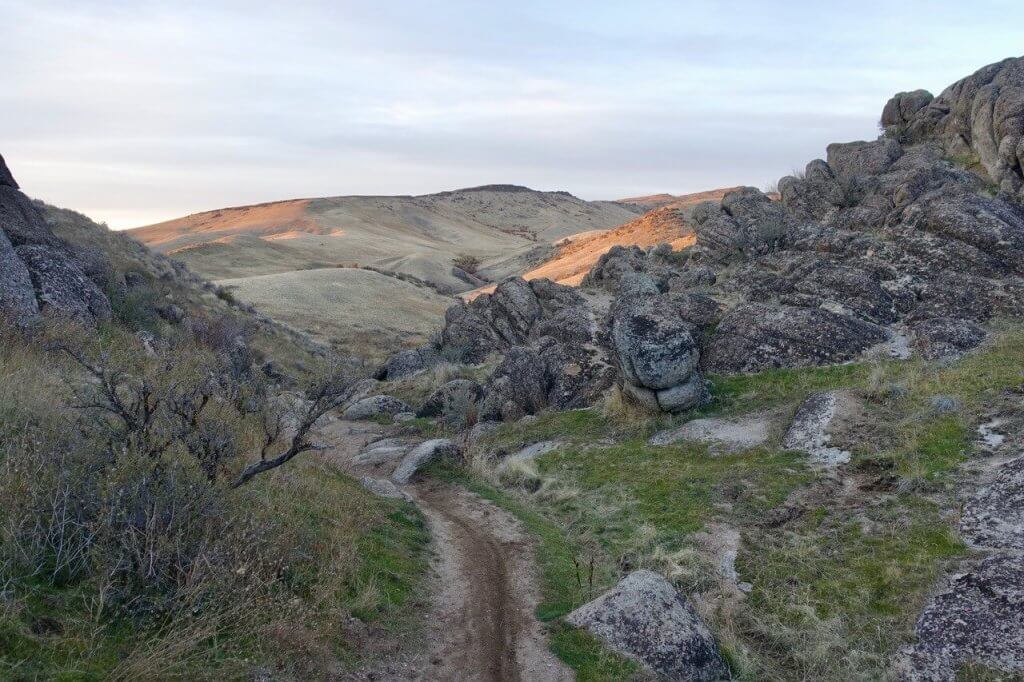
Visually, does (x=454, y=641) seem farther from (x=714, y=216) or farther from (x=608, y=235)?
(x=608, y=235)

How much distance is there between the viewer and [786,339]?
1705cm

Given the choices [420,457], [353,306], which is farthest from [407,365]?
[353,306]

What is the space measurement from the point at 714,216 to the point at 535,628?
25.4 m

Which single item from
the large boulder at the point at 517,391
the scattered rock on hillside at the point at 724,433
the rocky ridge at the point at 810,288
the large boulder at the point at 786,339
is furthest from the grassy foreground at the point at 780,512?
the large boulder at the point at 517,391

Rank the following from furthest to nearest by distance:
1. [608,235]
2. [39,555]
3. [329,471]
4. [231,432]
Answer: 1. [608,235]
2. [329,471]
3. [231,432]
4. [39,555]

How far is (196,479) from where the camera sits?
6453mm

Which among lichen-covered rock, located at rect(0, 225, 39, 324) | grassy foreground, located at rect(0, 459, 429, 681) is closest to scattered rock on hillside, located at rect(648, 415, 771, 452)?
grassy foreground, located at rect(0, 459, 429, 681)

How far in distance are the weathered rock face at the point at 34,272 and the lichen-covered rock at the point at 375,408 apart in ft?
23.8

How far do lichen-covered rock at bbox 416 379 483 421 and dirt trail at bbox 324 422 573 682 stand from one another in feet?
21.1

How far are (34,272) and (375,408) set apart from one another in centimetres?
962

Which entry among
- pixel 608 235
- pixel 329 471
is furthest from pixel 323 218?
pixel 329 471

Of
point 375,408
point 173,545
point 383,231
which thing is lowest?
point 375,408

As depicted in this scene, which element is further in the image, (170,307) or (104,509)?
(170,307)

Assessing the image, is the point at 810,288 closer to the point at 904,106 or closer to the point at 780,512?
the point at 780,512
